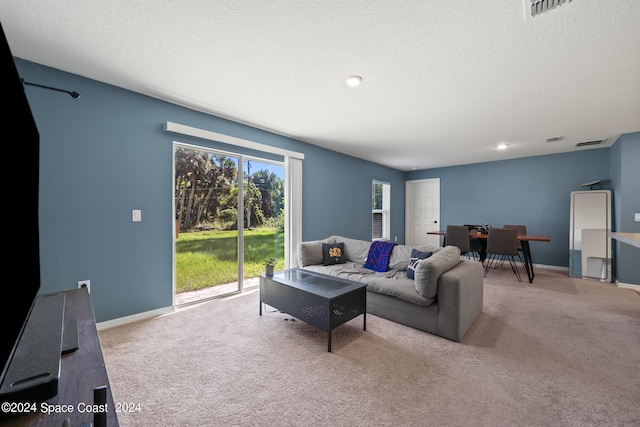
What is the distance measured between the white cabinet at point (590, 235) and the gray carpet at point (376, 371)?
71.4 inches

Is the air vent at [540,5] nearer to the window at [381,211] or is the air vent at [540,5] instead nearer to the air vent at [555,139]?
the air vent at [555,139]

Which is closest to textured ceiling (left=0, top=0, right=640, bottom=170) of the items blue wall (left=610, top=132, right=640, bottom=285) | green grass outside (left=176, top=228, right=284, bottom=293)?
A: blue wall (left=610, top=132, right=640, bottom=285)

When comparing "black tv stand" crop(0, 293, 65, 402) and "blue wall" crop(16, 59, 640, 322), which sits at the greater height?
"blue wall" crop(16, 59, 640, 322)

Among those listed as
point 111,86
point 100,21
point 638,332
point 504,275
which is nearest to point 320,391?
point 100,21

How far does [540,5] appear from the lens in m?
1.54

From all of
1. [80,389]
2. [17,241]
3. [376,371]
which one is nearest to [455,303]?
[376,371]

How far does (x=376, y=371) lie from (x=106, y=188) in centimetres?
299

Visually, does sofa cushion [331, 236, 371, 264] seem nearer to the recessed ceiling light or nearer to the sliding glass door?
the sliding glass door

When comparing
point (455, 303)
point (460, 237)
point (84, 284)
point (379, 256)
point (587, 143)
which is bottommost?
point (455, 303)

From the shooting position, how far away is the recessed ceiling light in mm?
2384

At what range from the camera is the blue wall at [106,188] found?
2.26 metres

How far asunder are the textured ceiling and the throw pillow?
179 cm

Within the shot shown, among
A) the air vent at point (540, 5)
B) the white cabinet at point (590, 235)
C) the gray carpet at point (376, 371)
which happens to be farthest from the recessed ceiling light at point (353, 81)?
the white cabinet at point (590, 235)

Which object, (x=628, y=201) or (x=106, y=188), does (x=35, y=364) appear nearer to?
(x=106, y=188)
